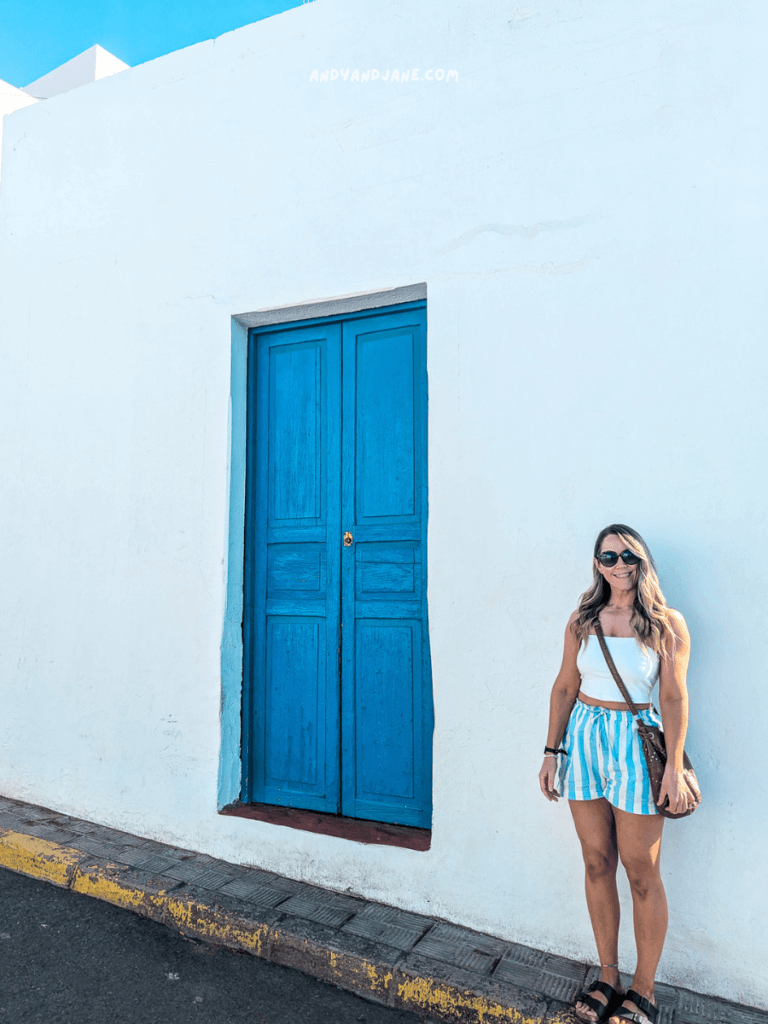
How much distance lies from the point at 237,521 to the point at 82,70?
458 cm

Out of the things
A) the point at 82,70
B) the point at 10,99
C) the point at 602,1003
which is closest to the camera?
the point at 602,1003

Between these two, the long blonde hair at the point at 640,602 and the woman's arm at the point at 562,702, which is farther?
the woman's arm at the point at 562,702

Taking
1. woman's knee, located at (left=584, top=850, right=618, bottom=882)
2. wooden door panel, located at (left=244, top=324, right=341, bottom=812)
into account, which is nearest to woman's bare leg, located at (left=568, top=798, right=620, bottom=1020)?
woman's knee, located at (left=584, top=850, right=618, bottom=882)

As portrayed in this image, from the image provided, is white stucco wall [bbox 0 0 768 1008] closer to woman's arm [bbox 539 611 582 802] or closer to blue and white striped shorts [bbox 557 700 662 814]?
Answer: woman's arm [bbox 539 611 582 802]

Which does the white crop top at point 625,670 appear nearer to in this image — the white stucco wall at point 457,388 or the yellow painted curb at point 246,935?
the white stucco wall at point 457,388

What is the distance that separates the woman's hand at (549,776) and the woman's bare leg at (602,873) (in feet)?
0.37

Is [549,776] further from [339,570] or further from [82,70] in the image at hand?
[82,70]

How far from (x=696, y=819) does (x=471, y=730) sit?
909mm

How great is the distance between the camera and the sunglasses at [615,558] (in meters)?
2.55

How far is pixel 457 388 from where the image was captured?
10.8ft

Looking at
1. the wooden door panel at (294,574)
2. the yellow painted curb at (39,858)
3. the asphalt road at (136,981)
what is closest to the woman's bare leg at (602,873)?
the asphalt road at (136,981)

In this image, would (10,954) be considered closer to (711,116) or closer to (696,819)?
(696,819)

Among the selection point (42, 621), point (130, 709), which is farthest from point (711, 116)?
point (42, 621)

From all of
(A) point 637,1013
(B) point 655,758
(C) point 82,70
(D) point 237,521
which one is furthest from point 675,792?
(C) point 82,70
